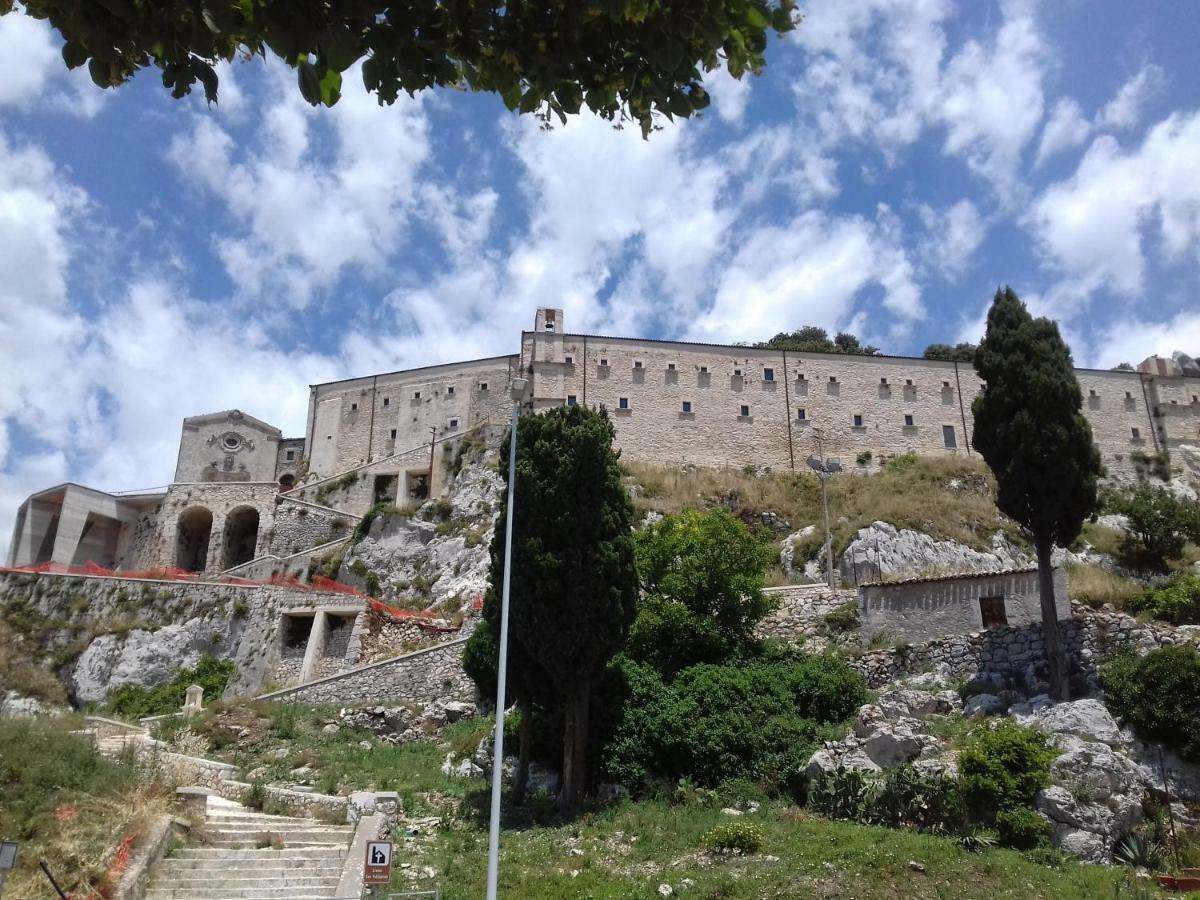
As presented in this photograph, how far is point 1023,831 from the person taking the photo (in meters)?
17.2

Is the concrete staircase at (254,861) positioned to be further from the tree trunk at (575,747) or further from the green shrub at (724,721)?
the green shrub at (724,721)

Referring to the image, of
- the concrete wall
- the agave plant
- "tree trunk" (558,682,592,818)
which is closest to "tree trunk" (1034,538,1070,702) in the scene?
the concrete wall

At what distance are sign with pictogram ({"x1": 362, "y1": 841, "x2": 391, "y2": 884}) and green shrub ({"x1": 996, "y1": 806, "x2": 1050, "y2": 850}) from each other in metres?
11.0

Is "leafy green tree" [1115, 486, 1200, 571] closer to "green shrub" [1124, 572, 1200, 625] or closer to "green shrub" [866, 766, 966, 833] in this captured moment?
"green shrub" [1124, 572, 1200, 625]

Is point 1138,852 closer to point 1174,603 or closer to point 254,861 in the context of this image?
point 1174,603

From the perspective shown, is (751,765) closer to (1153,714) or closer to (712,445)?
(1153,714)

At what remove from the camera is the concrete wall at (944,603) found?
25953mm

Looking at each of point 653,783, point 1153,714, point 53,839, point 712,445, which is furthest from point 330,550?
point 1153,714

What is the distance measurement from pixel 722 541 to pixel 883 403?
3521cm

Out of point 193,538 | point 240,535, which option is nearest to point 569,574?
point 240,535

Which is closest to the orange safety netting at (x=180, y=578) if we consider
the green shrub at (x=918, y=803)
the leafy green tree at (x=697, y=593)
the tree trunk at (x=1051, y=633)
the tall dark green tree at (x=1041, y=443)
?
the leafy green tree at (x=697, y=593)

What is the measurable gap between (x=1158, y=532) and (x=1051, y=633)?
17.9 meters

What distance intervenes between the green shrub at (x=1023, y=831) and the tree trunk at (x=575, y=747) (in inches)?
335

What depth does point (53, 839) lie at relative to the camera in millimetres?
14172
